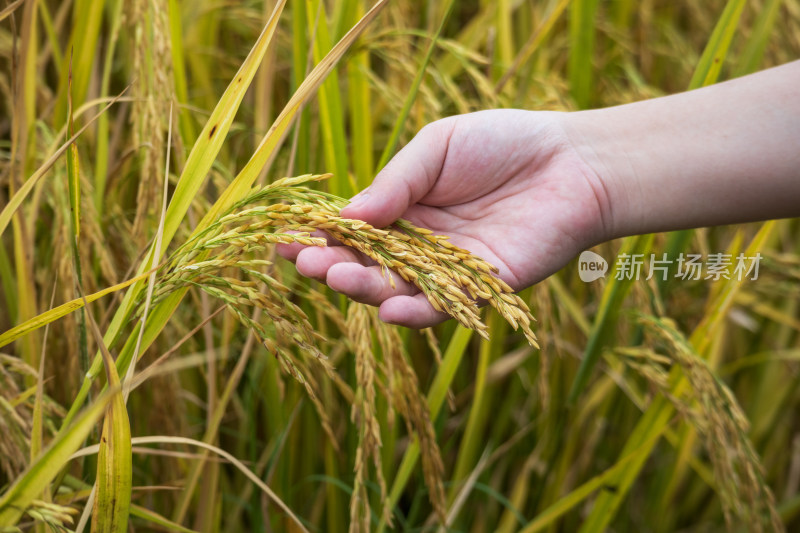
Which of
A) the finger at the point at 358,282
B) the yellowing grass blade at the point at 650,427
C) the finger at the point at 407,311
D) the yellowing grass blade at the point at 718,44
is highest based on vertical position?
the yellowing grass blade at the point at 718,44

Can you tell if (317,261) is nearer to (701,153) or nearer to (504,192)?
(504,192)

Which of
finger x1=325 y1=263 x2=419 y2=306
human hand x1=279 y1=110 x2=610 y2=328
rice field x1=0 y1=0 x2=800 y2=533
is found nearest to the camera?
rice field x1=0 y1=0 x2=800 y2=533

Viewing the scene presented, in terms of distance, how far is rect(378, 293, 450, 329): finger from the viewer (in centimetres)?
76

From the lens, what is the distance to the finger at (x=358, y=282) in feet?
2.41

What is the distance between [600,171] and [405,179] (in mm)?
342

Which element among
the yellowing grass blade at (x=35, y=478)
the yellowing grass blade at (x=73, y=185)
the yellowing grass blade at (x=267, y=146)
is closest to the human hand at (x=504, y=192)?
the yellowing grass blade at (x=267, y=146)

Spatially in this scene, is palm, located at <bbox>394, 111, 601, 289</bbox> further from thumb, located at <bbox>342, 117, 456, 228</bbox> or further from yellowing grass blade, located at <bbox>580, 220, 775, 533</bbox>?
yellowing grass blade, located at <bbox>580, 220, 775, 533</bbox>

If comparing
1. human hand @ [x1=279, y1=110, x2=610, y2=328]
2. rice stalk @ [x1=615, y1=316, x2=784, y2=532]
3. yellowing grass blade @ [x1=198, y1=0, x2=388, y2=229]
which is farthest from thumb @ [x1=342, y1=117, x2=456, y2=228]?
rice stalk @ [x1=615, y1=316, x2=784, y2=532]

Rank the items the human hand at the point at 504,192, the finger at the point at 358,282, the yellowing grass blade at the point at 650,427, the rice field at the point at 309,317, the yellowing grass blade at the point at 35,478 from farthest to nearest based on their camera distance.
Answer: the yellowing grass blade at the point at 650,427
the human hand at the point at 504,192
the finger at the point at 358,282
the rice field at the point at 309,317
the yellowing grass blade at the point at 35,478

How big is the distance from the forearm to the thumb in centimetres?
23

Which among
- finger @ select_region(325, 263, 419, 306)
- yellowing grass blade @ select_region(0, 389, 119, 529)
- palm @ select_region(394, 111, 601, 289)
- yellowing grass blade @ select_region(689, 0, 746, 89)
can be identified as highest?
yellowing grass blade @ select_region(689, 0, 746, 89)

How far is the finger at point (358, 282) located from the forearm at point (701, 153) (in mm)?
431

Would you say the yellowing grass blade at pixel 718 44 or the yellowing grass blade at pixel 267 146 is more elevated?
the yellowing grass blade at pixel 718 44

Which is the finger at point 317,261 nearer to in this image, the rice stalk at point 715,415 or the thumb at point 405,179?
the thumb at point 405,179
